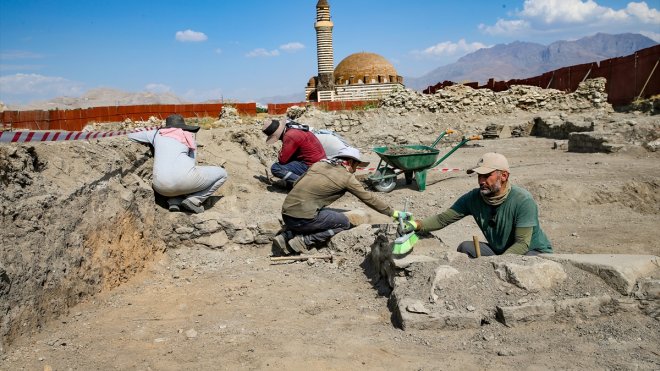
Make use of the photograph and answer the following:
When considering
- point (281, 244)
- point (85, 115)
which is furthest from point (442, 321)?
point (85, 115)

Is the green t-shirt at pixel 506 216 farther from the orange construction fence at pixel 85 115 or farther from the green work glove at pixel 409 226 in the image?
the orange construction fence at pixel 85 115

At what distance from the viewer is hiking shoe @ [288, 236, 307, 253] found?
17.1 feet

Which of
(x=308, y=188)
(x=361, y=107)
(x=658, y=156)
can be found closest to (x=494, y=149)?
(x=658, y=156)

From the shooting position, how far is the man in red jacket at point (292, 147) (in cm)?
680

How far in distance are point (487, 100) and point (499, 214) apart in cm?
1526

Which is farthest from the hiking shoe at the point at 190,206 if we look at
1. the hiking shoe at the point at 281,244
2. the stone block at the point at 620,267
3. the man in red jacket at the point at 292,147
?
the stone block at the point at 620,267

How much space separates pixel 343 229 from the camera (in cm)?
530

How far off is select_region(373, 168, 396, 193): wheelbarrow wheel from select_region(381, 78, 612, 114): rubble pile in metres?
8.78

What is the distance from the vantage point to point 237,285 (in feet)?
14.8

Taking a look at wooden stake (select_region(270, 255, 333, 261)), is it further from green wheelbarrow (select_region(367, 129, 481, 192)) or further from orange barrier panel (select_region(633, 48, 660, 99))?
orange barrier panel (select_region(633, 48, 660, 99))

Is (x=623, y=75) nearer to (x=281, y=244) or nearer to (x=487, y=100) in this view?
(x=487, y=100)

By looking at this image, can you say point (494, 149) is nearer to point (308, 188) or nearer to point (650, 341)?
point (308, 188)

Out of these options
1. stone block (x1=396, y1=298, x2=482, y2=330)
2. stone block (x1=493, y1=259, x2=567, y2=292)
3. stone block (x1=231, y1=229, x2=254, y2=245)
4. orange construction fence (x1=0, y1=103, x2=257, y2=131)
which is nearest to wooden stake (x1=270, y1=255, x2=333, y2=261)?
stone block (x1=231, y1=229, x2=254, y2=245)

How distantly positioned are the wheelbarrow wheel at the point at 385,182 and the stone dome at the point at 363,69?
27259 mm
